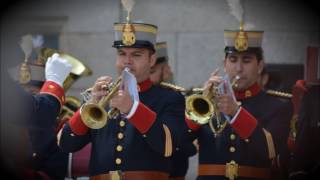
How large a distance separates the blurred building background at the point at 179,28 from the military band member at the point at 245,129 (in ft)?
7.26

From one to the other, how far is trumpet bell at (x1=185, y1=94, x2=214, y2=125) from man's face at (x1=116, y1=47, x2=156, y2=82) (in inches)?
14.3

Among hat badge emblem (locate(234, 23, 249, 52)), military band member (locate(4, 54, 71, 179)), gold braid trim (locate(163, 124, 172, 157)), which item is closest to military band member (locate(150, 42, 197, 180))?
gold braid trim (locate(163, 124, 172, 157))

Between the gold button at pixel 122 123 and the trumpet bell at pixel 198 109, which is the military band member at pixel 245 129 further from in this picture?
the gold button at pixel 122 123

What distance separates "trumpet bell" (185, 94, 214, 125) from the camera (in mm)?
5246

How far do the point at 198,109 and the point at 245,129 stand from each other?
0.34 metres

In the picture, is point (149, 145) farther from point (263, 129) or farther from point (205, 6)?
point (205, 6)

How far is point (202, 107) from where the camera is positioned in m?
5.29

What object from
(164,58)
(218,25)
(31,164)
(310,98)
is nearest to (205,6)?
(218,25)

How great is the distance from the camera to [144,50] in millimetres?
5324

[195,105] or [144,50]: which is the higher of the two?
[144,50]

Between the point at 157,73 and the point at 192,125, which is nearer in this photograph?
the point at 192,125

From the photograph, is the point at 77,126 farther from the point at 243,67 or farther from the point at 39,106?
the point at 243,67

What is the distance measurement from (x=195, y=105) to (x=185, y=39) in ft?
13.3

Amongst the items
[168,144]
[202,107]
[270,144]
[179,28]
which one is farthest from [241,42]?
[179,28]
